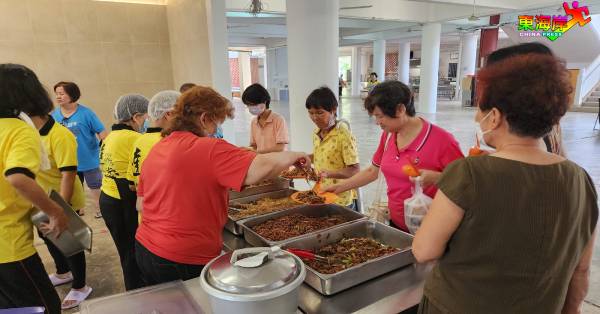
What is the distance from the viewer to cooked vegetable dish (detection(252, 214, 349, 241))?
161 centimetres

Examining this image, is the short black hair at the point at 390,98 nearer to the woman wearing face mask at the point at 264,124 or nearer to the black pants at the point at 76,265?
the woman wearing face mask at the point at 264,124

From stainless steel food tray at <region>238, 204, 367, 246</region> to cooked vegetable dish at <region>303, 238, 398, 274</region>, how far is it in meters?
0.10

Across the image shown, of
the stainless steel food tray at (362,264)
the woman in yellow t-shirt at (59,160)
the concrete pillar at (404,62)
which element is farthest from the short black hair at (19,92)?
the concrete pillar at (404,62)

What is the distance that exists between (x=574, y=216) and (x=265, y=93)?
2.35 metres

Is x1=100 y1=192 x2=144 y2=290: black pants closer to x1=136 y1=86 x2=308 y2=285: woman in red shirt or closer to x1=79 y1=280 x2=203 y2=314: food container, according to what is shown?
x1=136 y1=86 x2=308 y2=285: woman in red shirt

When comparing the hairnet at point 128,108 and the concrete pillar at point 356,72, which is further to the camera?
the concrete pillar at point 356,72

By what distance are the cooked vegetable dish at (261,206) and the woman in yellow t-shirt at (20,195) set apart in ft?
2.78

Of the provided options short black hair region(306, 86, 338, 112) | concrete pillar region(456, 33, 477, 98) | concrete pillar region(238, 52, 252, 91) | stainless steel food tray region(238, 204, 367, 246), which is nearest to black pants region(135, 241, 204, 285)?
stainless steel food tray region(238, 204, 367, 246)

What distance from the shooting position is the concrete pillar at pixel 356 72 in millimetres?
21766

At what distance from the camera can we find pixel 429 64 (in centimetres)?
1165

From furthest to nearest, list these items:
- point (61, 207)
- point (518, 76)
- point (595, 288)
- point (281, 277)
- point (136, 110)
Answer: point (595, 288) < point (136, 110) < point (61, 207) < point (281, 277) < point (518, 76)

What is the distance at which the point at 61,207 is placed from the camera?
176 cm

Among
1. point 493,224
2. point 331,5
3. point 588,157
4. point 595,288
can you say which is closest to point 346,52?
point 588,157

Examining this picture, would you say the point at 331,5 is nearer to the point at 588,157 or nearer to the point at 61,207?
the point at 61,207
